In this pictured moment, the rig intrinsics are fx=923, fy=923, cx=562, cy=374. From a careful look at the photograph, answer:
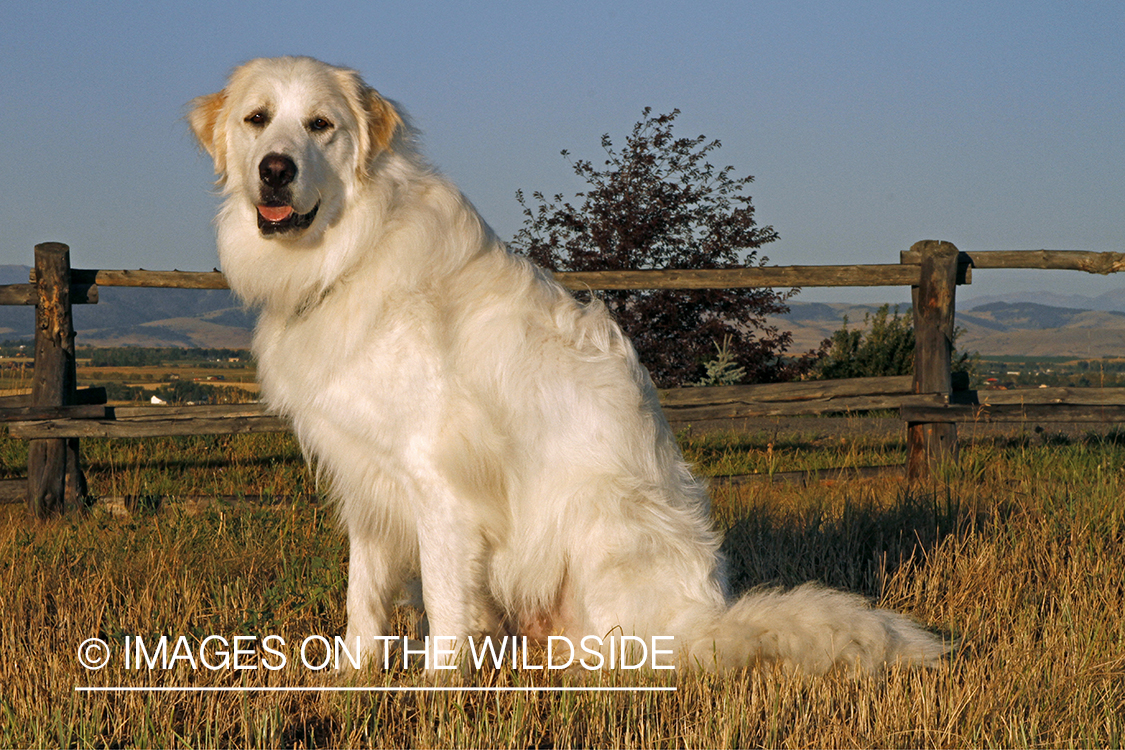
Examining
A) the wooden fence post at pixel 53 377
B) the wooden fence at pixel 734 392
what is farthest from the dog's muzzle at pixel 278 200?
the wooden fence post at pixel 53 377

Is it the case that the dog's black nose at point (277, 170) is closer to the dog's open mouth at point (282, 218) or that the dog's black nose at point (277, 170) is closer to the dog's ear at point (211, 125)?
the dog's open mouth at point (282, 218)

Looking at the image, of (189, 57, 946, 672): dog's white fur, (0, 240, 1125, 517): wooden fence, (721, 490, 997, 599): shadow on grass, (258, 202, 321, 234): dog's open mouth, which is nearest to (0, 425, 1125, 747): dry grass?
(721, 490, 997, 599): shadow on grass

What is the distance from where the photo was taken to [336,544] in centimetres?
421

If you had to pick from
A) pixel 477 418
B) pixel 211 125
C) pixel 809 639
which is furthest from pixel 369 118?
pixel 809 639

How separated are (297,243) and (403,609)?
1.42 meters

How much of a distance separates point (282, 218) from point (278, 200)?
6 centimetres

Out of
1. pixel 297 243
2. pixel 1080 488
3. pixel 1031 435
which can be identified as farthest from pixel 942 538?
pixel 1031 435

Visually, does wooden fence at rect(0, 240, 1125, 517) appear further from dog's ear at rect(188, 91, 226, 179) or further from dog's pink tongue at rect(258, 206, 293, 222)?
dog's pink tongue at rect(258, 206, 293, 222)

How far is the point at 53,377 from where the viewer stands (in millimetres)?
6258

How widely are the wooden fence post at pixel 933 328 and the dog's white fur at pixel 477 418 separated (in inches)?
157

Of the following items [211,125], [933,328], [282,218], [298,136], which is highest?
[211,125]

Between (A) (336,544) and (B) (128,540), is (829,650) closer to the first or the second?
(A) (336,544)

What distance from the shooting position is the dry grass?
2.44 metres

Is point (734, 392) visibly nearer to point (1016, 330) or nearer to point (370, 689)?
point (370, 689)
